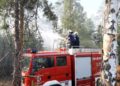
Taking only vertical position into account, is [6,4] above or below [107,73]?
above

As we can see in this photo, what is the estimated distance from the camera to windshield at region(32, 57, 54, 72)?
1218 cm

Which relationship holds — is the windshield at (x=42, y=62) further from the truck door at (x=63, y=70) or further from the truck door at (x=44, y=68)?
the truck door at (x=63, y=70)

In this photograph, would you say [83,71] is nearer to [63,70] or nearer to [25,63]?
[63,70]

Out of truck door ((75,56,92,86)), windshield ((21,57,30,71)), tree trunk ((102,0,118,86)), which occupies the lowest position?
truck door ((75,56,92,86))

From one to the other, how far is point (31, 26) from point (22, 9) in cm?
453

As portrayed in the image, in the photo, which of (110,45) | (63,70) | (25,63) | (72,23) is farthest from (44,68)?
(72,23)

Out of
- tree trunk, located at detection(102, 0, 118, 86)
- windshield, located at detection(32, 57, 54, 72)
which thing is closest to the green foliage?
windshield, located at detection(32, 57, 54, 72)

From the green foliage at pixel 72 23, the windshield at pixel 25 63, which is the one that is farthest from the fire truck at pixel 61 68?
the green foliage at pixel 72 23

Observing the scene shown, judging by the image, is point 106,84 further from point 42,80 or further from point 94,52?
point 94,52

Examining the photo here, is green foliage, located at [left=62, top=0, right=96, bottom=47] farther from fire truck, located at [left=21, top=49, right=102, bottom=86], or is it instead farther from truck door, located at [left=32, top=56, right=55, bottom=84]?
truck door, located at [left=32, top=56, right=55, bottom=84]

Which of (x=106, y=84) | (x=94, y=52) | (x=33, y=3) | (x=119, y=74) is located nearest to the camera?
(x=106, y=84)

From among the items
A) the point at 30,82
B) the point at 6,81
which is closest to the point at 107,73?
the point at 30,82

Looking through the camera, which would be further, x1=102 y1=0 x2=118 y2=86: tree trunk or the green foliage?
the green foliage

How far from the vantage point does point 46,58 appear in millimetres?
12523
